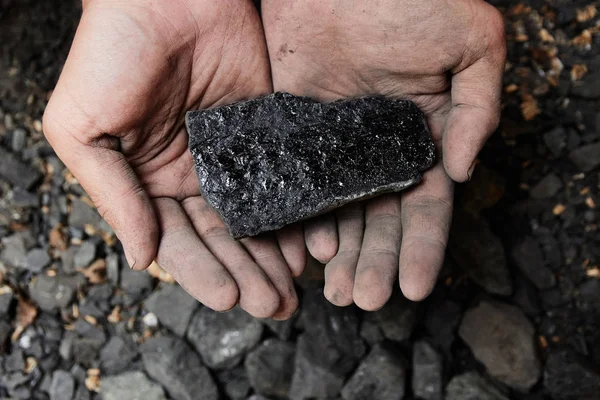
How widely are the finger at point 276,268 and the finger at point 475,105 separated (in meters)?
0.73

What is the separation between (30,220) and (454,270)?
231 cm

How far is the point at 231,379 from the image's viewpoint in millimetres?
3094

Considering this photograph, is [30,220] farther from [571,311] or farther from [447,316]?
[571,311]

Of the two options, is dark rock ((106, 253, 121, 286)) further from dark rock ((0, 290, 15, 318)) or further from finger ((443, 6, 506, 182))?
finger ((443, 6, 506, 182))

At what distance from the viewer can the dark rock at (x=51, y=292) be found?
128 inches

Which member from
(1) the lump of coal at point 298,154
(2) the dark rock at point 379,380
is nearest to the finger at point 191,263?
(1) the lump of coal at point 298,154

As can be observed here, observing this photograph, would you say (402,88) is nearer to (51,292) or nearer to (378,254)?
(378,254)

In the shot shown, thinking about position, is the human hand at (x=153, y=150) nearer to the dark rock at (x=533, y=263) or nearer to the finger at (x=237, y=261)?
the finger at (x=237, y=261)

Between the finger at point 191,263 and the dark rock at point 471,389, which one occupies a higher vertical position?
the finger at point 191,263

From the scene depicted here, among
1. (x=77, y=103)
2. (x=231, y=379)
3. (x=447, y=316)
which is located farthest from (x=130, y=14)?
(x=447, y=316)

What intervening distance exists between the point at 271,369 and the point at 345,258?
0.97m

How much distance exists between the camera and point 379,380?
291 cm

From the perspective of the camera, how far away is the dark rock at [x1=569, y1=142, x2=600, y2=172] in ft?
10.5

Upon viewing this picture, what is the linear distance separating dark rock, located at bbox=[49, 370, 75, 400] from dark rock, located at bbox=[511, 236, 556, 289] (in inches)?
90.4
